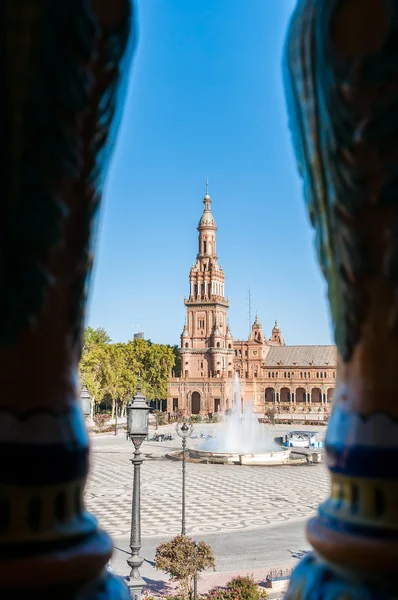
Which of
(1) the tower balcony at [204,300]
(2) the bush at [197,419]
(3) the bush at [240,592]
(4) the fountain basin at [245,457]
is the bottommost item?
(3) the bush at [240,592]

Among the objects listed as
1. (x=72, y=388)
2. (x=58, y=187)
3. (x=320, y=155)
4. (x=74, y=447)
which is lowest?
(x=74, y=447)

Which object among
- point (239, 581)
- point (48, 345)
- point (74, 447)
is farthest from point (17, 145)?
point (239, 581)

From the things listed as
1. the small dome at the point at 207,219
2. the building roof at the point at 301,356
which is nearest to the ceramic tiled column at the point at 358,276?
the small dome at the point at 207,219

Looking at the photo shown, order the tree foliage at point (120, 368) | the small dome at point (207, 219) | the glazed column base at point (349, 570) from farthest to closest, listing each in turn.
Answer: the small dome at point (207, 219)
the tree foliage at point (120, 368)
the glazed column base at point (349, 570)

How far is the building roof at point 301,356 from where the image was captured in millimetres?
91075

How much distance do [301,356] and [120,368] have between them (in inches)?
1556

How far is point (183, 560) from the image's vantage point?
1480 centimetres

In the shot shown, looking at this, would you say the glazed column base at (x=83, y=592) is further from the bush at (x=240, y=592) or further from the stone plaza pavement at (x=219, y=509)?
the stone plaza pavement at (x=219, y=509)

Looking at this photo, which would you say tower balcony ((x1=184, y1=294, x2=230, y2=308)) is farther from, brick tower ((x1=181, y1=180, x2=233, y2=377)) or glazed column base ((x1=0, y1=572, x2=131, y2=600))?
glazed column base ((x1=0, y1=572, x2=131, y2=600))

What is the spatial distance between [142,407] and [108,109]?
9.17 metres

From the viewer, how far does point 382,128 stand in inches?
63.9

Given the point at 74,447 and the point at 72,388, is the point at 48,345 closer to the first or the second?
the point at 72,388

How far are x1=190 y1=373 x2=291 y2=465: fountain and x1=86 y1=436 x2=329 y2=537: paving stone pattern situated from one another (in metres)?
1.93

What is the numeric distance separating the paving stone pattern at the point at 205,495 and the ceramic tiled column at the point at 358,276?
651 inches
